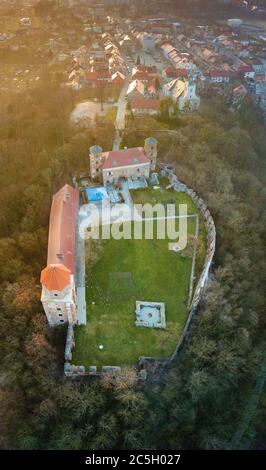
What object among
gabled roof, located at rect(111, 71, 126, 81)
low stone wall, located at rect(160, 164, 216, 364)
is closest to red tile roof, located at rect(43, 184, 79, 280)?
low stone wall, located at rect(160, 164, 216, 364)

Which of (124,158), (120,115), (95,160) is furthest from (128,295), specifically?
(120,115)

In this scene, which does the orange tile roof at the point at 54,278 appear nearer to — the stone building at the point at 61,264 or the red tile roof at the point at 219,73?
the stone building at the point at 61,264

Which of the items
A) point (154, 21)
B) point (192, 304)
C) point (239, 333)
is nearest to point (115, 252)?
point (192, 304)

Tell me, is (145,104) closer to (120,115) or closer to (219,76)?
(120,115)

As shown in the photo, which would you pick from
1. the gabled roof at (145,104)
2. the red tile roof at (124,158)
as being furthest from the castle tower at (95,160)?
the gabled roof at (145,104)

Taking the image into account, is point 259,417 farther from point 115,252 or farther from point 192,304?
point 115,252

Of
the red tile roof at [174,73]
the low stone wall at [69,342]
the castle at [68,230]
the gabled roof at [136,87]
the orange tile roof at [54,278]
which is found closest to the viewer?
the orange tile roof at [54,278]
